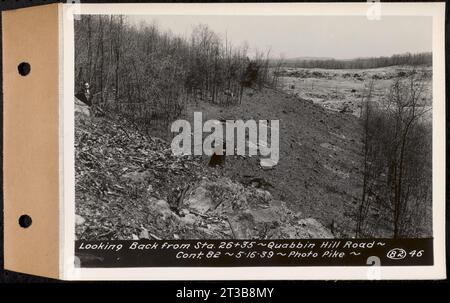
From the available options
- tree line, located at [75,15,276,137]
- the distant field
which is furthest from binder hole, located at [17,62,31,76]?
the distant field

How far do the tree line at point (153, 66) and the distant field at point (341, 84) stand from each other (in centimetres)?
9

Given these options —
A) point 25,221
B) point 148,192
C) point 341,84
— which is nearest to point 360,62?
point 341,84

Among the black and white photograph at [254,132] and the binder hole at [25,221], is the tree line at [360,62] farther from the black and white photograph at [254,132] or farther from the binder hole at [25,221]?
the binder hole at [25,221]

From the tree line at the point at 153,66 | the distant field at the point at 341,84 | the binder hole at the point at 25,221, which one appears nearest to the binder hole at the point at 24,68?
the tree line at the point at 153,66

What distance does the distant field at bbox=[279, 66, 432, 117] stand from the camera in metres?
1.80

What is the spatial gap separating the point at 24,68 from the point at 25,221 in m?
0.55

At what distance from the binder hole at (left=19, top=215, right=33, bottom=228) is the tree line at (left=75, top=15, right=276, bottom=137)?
0.48 metres

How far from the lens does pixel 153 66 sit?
1787 millimetres

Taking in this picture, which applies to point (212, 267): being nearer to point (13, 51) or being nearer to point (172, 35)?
point (172, 35)

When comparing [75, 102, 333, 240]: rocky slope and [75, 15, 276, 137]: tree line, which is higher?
[75, 15, 276, 137]: tree line

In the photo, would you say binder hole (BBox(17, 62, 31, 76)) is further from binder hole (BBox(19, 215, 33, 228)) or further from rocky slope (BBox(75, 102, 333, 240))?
binder hole (BBox(19, 215, 33, 228))

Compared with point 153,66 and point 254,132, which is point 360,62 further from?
point 153,66

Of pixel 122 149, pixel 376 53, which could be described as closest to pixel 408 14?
pixel 376 53
